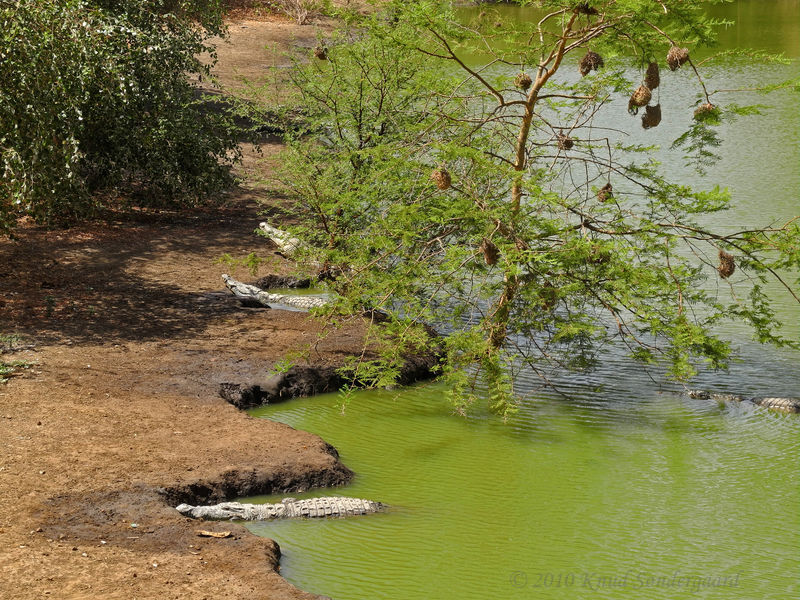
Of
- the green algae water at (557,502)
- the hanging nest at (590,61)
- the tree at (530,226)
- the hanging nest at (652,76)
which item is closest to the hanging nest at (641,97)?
the tree at (530,226)

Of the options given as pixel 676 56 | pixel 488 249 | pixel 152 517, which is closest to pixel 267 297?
pixel 488 249

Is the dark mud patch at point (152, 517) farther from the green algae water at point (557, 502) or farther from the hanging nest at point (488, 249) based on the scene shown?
the hanging nest at point (488, 249)

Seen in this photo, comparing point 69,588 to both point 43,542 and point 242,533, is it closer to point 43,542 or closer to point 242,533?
point 43,542

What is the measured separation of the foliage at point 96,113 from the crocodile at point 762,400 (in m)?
6.89

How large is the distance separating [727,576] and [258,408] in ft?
14.7

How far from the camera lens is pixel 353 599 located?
608 cm

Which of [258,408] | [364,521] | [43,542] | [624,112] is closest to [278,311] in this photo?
[258,408]

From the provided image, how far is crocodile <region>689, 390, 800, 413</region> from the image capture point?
9102 millimetres

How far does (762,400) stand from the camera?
9.23 metres

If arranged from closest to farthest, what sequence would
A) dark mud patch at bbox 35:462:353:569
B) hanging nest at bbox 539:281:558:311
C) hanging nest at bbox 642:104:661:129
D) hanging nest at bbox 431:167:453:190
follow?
dark mud patch at bbox 35:462:353:569
hanging nest at bbox 431:167:453:190
hanging nest at bbox 642:104:661:129
hanging nest at bbox 539:281:558:311

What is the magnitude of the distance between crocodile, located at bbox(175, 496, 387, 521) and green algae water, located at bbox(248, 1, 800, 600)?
81 millimetres

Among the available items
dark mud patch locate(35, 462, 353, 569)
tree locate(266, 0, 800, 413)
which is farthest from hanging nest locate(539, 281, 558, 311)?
dark mud patch locate(35, 462, 353, 569)

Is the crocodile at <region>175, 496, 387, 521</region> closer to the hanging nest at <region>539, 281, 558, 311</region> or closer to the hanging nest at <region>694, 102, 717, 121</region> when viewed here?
the hanging nest at <region>539, 281, 558, 311</region>

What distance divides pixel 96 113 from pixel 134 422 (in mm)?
6242
